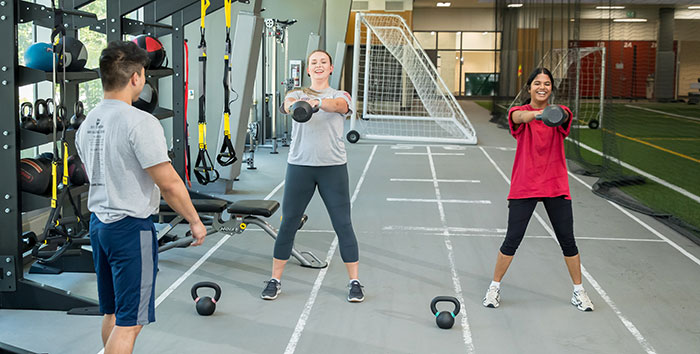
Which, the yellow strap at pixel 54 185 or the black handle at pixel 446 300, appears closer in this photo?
the yellow strap at pixel 54 185

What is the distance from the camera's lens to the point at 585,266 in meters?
5.57

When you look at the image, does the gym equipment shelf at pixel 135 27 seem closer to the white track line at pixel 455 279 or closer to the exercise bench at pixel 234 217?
the exercise bench at pixel 234 217

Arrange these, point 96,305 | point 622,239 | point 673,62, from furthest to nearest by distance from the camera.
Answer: point 673,62 < point 622,239 < point 96,305

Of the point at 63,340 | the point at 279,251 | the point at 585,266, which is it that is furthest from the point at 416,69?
the point at 63,340

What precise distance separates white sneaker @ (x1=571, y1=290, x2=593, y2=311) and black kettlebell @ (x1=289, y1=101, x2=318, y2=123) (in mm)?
2026

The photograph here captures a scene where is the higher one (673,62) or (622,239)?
(673,62)

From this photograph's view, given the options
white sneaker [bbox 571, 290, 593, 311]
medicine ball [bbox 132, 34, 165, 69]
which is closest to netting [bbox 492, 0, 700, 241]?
white sneaker [bbox 571, 290, 593, 311]

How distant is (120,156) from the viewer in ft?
9.21

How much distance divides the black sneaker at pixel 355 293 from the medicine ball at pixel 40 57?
227 cm

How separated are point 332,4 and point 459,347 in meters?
17.0

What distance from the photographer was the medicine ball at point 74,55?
14.6 feet

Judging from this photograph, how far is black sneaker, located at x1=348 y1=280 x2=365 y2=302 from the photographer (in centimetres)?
462

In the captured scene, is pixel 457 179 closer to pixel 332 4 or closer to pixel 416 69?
pixel 416 69

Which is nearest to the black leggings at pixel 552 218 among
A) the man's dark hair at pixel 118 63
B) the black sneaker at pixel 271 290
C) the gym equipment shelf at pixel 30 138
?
the black sneaker at pixel 271 290
